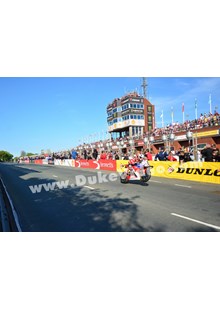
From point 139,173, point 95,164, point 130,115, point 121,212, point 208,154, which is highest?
point 130,115

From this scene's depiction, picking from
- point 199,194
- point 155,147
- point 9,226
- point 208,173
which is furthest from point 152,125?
point 9,226

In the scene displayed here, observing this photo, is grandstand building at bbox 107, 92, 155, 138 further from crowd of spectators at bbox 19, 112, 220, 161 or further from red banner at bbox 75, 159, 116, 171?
red banner at bbox 75, 159, 116, 171

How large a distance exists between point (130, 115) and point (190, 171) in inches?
1768

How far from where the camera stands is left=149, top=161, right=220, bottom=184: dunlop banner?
13663 millimetres

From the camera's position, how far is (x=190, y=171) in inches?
602

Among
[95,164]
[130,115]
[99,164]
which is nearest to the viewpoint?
[99,164]

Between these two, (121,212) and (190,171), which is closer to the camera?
(121,212)

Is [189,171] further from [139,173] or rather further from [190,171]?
[139,173]

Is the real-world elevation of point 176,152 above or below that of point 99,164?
above

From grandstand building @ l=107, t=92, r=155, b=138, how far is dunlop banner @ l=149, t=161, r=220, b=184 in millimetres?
38450

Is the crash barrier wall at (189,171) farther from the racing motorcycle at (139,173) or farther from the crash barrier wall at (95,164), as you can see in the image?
the crash barrier wall at (95,164)

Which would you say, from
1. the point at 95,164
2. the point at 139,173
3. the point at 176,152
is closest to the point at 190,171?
the point at 139,173

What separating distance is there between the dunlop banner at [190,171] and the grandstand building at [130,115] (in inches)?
1514

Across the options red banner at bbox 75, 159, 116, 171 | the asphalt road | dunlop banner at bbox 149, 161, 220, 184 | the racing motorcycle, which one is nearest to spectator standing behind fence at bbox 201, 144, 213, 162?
dunlop banner at bbox 149, 161, 220, 184
